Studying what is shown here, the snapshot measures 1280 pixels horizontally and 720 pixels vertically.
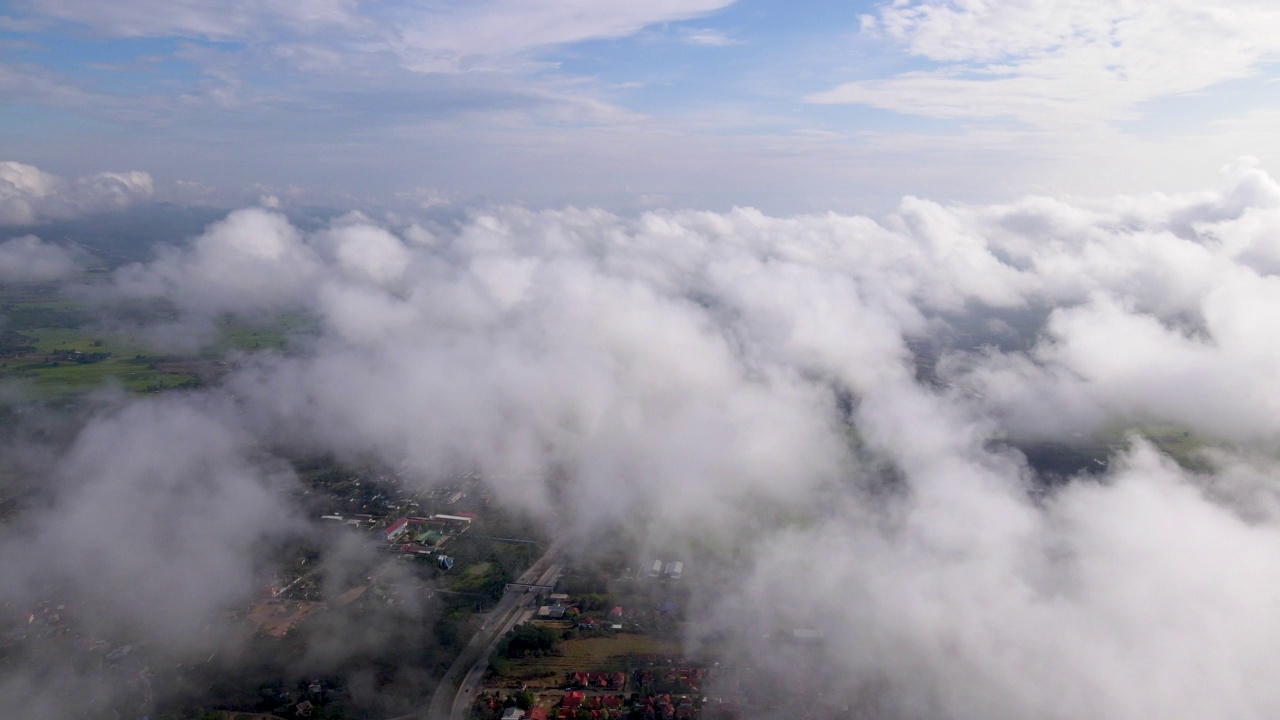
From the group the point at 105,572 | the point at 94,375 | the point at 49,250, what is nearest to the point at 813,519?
the point at 105,572

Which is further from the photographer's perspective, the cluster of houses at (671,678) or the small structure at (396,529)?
the small structure at (396,529)

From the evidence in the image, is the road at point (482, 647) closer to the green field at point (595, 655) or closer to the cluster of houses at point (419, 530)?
the green field at point (595, 655)

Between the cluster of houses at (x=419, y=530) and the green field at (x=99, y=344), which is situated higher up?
the green field at (x=99, y=344)

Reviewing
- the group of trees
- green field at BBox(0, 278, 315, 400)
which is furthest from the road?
green field at BBox(0, 278, 315, 400)

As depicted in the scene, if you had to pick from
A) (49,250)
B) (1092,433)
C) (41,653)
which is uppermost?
(49,250)

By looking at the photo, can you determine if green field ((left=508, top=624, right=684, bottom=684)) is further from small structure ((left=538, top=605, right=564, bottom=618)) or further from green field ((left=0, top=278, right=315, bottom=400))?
green field ((left=0, top=278, right=315, bottom=400))

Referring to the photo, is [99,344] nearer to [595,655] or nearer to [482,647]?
[482,647]

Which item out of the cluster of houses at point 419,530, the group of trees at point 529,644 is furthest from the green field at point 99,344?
the group of trees at point 529,644

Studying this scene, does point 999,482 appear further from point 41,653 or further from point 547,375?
point 41,653
